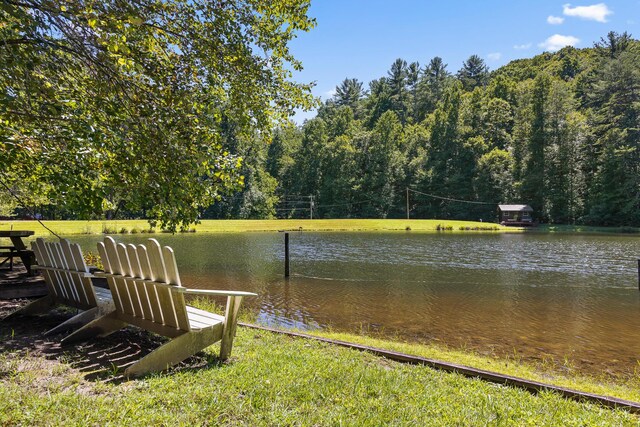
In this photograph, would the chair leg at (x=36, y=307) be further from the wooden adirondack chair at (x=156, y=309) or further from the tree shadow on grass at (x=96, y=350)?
the wooden adirondack chair at (x=156, y=309)

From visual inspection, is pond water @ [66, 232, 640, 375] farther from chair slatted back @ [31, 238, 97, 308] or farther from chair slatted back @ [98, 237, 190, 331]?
chair slatted back @ [98, 237, 190, 331]

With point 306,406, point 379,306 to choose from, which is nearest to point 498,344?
point 379,306

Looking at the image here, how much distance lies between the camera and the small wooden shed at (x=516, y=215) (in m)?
59.9

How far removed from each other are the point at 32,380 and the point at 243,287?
10.2 m

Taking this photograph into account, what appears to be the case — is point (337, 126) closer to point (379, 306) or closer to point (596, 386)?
point (379, 306)

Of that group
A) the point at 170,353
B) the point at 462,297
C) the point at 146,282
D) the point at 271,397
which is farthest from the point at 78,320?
the point at 462,297

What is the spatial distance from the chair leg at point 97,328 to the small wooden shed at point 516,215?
62.4 metres

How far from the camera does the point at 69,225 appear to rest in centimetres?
3972

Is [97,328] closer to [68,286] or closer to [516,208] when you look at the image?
[68,286]

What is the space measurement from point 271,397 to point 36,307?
4142mm

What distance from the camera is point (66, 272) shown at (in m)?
4.96

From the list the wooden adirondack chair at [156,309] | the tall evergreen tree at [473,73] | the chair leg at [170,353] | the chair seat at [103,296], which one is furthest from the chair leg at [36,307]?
the tall evergreen tree at [473,73]

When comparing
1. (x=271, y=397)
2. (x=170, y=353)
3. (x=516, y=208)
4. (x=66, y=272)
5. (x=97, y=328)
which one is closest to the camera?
(x=271, y=397)

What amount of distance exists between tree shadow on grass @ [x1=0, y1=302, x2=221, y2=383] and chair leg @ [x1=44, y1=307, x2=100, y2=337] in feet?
0.27
